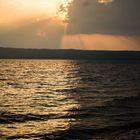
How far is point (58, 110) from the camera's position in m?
47.3

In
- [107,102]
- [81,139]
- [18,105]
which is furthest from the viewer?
[107,102]

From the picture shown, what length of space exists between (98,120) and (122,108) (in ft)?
30.0

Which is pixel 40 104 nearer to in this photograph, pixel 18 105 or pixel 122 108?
pixel 18 105

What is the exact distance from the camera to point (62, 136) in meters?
33.8

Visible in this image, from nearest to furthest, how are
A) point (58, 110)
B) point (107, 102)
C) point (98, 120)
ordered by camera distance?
point (98, 120)
point (58, 110)
point (107, 102)

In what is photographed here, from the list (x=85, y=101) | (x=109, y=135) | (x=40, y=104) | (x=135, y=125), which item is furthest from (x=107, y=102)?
(x=109, y=135)

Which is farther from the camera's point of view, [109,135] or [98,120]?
[98,120]

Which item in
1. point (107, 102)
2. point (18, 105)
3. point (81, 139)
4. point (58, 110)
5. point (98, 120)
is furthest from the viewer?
point (107, 102)

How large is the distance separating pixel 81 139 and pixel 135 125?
24.8ft

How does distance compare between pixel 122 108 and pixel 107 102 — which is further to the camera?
pixel 107 102

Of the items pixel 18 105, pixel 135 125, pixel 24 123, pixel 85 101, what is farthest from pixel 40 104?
pixel 135 125

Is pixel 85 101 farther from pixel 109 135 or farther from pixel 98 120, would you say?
pixel 109 135

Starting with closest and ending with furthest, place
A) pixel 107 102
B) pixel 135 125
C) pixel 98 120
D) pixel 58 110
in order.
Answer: pixel 135 125, pixel 98 120, pixel 58 110, pixel 107 102

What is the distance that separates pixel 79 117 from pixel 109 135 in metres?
9.46
